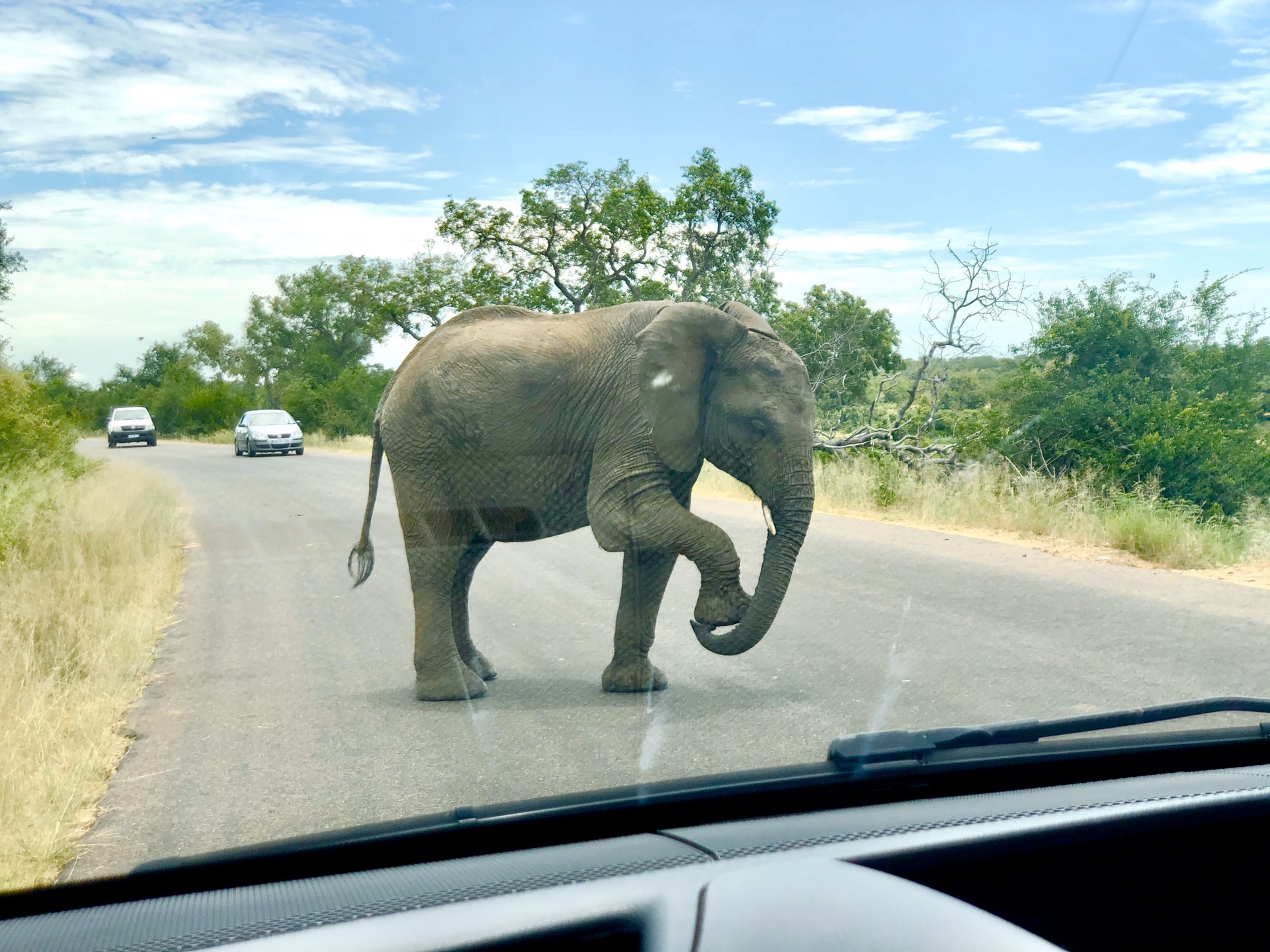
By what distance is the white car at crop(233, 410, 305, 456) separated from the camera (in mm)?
9188

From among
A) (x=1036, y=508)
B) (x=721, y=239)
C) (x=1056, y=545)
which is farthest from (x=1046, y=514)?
(x=721, y=239)

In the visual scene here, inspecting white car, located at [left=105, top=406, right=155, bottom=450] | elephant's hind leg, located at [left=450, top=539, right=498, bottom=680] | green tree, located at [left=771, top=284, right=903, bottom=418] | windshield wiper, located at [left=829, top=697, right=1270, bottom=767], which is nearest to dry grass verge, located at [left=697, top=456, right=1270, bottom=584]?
green tree, located at [left=771, top=284, right=903, bottom=418]

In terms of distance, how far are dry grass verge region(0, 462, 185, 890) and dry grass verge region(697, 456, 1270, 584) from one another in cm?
419

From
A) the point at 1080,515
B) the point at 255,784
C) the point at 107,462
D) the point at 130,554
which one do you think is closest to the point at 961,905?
the point at 255,784

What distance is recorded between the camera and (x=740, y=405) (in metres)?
4.77

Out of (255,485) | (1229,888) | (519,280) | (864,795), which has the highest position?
(519,280)

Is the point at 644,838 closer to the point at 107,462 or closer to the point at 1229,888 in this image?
the point at 1229,888

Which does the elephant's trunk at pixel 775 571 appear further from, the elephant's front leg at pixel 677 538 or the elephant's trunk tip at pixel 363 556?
the elephant's trunk tip at pixel 363 556

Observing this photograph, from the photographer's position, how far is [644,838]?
1.76 metres

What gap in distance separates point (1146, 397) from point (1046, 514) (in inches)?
132

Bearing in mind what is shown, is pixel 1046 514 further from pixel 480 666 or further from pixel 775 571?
pixel 480 666

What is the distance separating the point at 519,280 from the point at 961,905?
469 centimetres

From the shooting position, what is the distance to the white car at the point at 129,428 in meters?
8.17

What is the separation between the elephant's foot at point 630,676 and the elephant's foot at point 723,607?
53 cm
